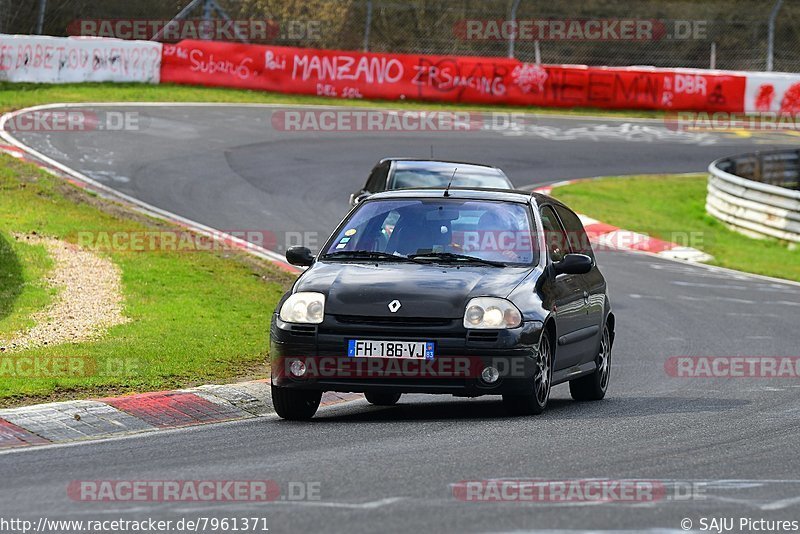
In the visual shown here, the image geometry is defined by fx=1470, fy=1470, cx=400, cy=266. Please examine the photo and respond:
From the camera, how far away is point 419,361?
9.06 metres

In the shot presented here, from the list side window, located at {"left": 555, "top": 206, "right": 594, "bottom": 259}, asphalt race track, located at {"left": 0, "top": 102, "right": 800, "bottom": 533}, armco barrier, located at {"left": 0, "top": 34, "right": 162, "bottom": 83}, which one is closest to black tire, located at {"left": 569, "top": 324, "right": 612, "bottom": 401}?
asphalt race track, located at {"left": 0, "top": 102, "right": 800, "bottom": 533}

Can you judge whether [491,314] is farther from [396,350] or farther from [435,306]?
[396,350]

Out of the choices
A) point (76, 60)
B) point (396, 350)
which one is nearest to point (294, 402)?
point (396, 350)

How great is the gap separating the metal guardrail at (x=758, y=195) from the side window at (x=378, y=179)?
389 inches

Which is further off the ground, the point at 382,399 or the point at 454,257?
the point at 454,257

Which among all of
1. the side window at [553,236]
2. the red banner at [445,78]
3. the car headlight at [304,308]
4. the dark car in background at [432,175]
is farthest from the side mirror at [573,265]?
the red banner at [445,78]

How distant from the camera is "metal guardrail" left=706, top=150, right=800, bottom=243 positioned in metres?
24.8

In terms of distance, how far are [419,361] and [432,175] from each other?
735 cm

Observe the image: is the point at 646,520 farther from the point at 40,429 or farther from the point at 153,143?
the point at 153,143

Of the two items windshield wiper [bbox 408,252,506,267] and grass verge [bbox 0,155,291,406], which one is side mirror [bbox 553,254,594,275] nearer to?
windshield wiper [bbox 408,252,506,267]

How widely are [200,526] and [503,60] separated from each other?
31.8 m

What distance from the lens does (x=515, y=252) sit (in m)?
10.1

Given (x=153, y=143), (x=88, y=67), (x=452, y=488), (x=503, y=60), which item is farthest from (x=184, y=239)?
(x=503, y=60)

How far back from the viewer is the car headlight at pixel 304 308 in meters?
9.26
